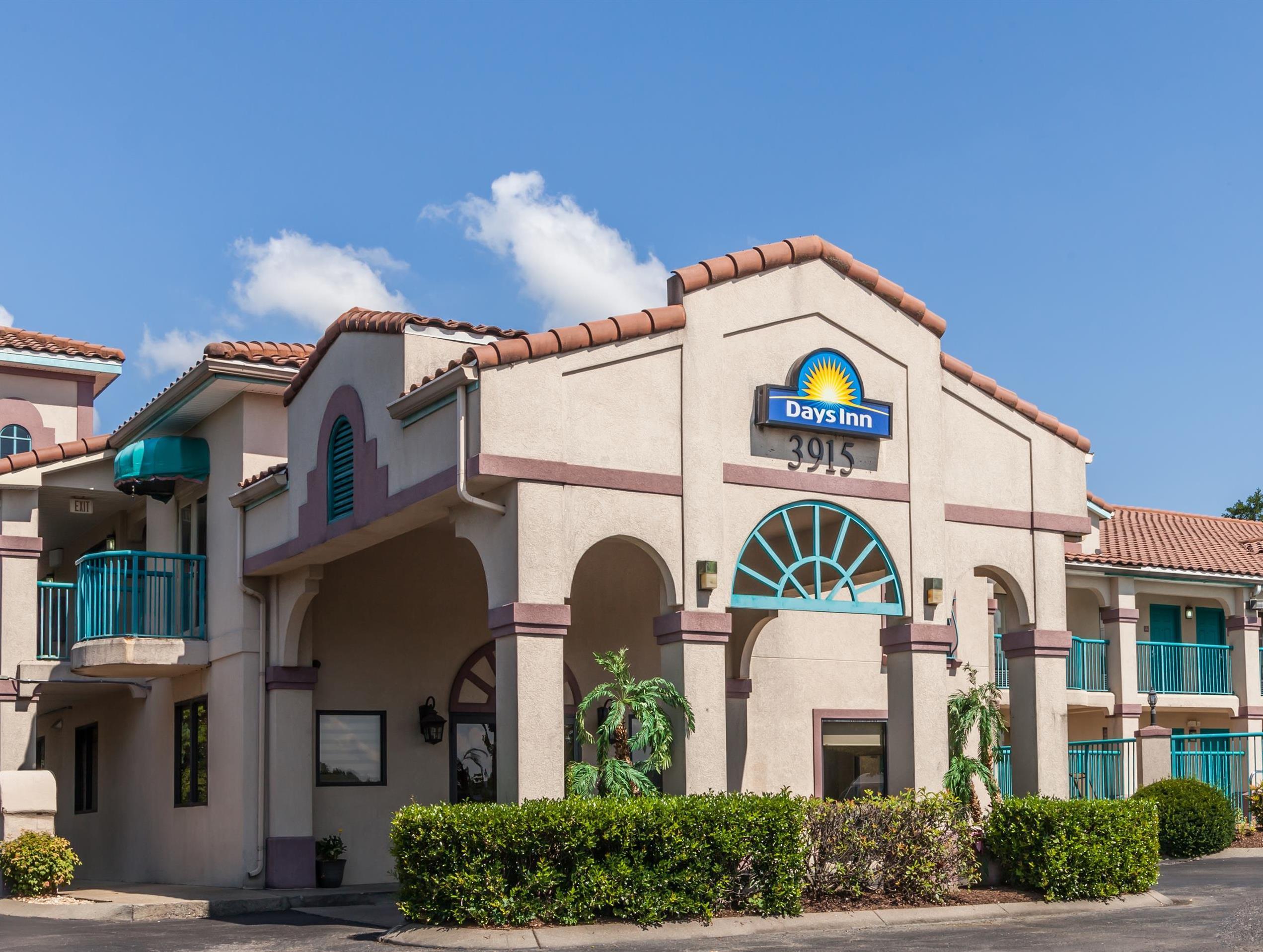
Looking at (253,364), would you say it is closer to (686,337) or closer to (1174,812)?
(686,337)

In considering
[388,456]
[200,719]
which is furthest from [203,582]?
[388,456]

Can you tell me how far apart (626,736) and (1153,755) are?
1274 cm

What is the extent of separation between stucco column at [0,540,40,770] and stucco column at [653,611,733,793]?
35.5ft

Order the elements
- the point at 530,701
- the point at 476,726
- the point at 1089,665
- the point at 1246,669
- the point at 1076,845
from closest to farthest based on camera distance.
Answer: the point at 530,701 → the point at 1076,845 → the point at 476,726 → the point at 1089,665 → the point at 1246,669

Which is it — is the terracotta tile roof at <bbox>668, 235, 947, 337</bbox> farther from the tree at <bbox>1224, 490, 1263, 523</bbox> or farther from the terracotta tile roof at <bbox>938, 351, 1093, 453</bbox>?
the tree at <bbox>1224, 490, 1263, 523</bbox>

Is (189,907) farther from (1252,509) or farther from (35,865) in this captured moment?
(1252,509)

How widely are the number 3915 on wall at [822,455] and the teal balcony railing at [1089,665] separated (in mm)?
14533

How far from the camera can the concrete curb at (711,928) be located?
12.0 m

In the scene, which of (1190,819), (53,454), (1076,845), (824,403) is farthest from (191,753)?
(1190,819)

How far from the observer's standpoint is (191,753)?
20.9 metres

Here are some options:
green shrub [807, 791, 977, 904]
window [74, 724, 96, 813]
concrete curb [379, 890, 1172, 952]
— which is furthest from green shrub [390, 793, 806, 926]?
window [74, 724, 96, 813]

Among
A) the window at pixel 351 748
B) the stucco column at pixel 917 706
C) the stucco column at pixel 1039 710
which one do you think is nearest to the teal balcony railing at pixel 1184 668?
the stucco column at pixel 1039 710

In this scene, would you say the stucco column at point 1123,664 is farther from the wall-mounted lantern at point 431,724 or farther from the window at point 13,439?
the window at point 13,439

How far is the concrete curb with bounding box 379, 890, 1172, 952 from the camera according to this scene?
1204 cm
